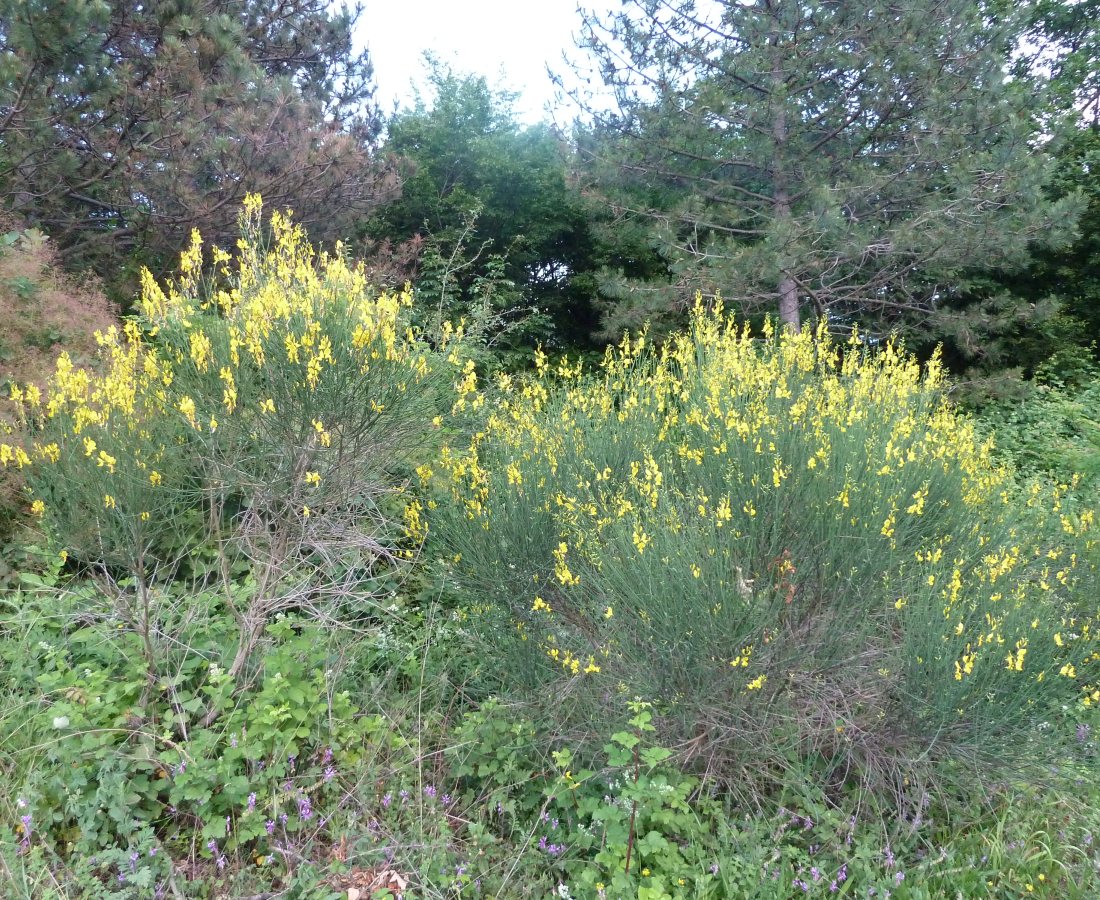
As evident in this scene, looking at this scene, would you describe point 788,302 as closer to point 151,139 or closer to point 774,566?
point 774,566

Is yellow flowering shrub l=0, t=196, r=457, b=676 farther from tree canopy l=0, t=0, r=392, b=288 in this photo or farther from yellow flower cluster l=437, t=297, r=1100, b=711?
tree canopy l=0, t=0, r=392, b=288

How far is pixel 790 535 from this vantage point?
2.76m

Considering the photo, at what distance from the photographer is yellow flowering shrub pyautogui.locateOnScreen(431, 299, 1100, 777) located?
7.74ft

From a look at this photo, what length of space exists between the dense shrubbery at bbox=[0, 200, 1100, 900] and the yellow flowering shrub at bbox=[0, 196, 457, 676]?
17mm

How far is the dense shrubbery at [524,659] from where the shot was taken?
228 cm

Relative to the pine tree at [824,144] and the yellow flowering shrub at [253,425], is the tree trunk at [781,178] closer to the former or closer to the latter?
the pine tree at [824,144]

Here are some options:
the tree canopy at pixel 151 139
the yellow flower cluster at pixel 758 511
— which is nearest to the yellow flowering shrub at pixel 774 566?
the yellow flower cluster at pixel 758 511

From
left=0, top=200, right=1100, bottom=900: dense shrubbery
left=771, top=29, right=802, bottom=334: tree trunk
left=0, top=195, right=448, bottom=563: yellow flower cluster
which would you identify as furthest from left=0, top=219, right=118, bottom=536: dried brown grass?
left=771, top=29, right=802, bottom=334: tree trunk

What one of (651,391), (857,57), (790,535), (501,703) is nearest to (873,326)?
(857,57)

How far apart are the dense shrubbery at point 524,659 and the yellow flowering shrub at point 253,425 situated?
2 cm

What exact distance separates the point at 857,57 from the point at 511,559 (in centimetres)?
659

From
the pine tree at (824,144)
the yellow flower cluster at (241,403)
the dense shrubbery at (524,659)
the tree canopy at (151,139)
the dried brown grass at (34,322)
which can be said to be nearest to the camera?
the dense shrubbery at (524,659)

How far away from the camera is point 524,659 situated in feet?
9.54

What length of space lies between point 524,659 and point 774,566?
1075 millimetres
